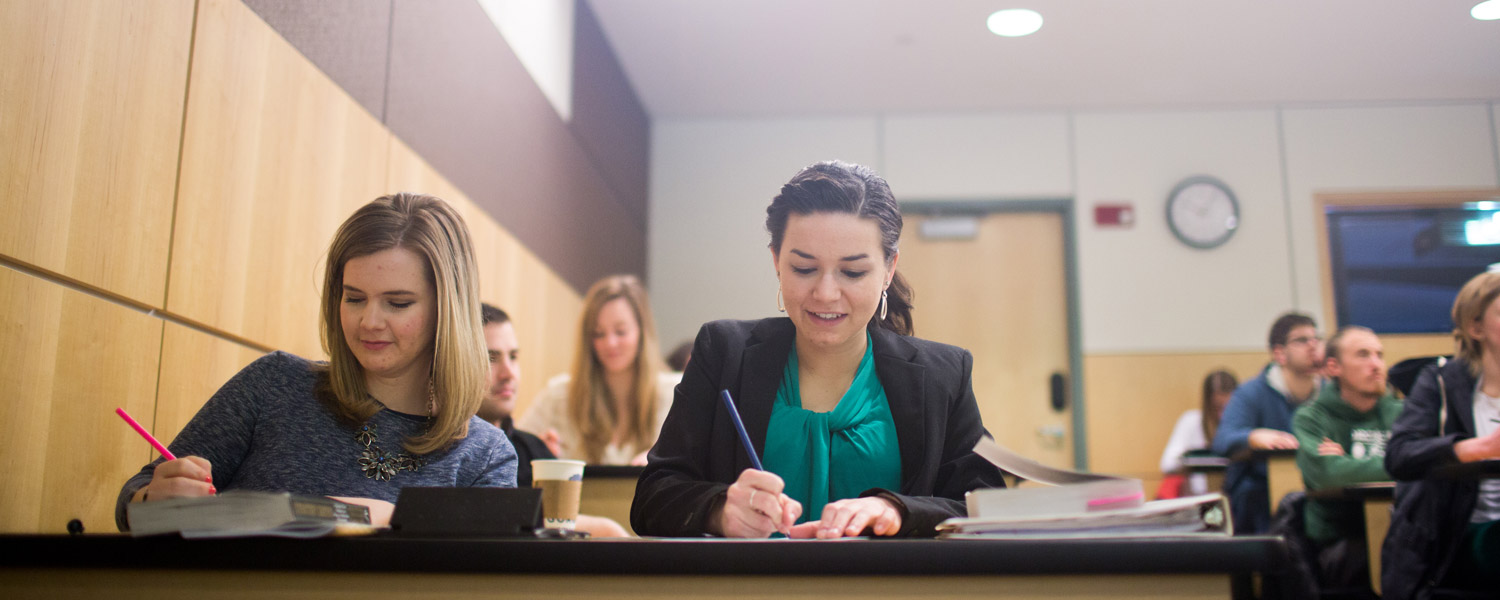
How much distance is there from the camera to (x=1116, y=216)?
555 centimetres

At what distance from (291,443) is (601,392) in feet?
5.94

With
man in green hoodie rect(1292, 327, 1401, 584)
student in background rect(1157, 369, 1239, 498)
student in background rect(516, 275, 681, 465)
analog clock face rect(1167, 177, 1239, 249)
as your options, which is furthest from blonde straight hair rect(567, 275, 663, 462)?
analog clock face rect(1167, 177, 1239, 249)

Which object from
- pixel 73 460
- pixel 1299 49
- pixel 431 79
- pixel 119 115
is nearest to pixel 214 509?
pixel 73 460

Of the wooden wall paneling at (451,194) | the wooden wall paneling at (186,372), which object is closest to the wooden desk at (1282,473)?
the wooden wall paneling at (451,194)

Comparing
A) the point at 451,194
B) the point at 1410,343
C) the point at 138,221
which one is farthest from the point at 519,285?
the point at 1410,343

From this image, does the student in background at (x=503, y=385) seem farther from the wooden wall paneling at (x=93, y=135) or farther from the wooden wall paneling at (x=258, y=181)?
the wooden wall paneling at (x=93, y=135)

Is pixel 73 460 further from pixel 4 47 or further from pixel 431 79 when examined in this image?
pixel 431 79

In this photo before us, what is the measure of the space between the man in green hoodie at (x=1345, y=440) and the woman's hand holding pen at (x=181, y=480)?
3124 mm

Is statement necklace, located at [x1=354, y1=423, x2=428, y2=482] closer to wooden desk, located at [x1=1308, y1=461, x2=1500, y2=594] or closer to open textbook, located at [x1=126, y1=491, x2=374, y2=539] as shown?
open textbook, located at [x1=126, y1=491, x2=374, y2=539]

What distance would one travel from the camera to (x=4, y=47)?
1.49 metres

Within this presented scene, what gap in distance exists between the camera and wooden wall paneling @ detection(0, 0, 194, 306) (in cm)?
152

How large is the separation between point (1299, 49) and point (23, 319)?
4941mm

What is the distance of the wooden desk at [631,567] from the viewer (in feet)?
3.08

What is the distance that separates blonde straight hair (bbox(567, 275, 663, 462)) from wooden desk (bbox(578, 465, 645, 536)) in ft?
1.74
